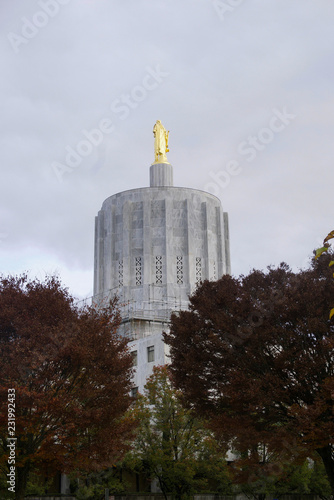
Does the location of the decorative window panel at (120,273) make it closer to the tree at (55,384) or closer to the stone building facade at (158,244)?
the stone building facade at (158,244)

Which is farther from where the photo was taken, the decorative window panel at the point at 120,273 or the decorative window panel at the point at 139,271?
the decorative window panel at the point at 120,273

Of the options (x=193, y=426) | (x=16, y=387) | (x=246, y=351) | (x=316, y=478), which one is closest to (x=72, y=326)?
(x=16, y=387)

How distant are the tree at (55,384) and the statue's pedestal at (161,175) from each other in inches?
1811

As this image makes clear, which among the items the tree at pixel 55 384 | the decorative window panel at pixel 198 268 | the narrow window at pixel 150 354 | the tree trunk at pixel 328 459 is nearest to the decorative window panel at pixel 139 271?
the decorative window panel at pixel 198 268

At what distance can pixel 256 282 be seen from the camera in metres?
31.5

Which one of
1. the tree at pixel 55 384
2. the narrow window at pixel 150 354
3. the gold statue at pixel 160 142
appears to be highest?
the gold statue at pixel 160 142

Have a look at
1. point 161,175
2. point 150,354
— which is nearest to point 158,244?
point 161,175

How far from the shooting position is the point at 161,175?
7738cm

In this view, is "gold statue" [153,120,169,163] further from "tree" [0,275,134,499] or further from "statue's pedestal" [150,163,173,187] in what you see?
"tree" [0,275,134,499]

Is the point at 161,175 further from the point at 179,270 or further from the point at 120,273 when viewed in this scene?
the point at 120,273

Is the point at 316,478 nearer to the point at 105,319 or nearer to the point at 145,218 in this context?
the point at 105,319

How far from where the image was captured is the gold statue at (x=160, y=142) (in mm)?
77931

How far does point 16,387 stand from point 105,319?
6.81 m

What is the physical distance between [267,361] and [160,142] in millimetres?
52464
